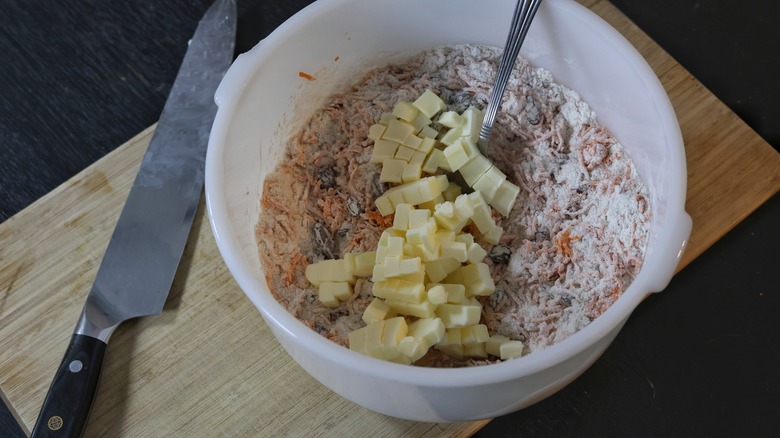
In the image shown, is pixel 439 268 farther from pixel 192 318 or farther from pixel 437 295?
pixel 192 318

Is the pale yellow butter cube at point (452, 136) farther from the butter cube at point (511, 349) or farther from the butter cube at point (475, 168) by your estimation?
the butter cube at point (511, 349)

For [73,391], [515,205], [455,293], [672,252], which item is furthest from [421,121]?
[73,391]

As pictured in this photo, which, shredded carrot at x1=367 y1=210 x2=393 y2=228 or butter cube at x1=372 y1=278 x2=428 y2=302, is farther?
shredded carrot at x1=367 y1=210 x2=393 y2=228

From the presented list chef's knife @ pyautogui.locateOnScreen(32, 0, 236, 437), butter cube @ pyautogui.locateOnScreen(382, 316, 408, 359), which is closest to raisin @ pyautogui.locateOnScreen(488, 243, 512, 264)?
butter cube @ pyautogui.locateOnScreen(382, 316, 408, 359)

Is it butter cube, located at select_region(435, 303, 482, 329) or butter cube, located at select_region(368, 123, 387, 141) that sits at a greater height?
butter cube, located at select_region(368, 123, 387, 141)

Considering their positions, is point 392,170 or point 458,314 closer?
point 458,314

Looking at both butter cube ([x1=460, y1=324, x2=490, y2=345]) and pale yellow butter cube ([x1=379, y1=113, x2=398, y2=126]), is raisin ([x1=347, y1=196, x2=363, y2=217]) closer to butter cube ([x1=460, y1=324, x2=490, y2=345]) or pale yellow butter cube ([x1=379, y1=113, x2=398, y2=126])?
pale yellow butter cube ([x1=379, y1=113, x2=398, y2=126])

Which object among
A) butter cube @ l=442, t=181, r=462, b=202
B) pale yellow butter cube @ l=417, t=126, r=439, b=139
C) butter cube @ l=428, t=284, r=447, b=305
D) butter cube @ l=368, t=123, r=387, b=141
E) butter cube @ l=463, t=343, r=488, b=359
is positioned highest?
butter cube @ l=368, t=123, r=387, b=141

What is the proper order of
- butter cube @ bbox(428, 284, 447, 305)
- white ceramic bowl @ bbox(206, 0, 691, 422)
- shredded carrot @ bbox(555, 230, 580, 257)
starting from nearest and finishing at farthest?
white ceramic bowl @ bbox(206, 0, 691, 422), butter cube @ bbox(428, 284, 447, 305), shredded carrot @ bbox(555, 230, 580, 257)
